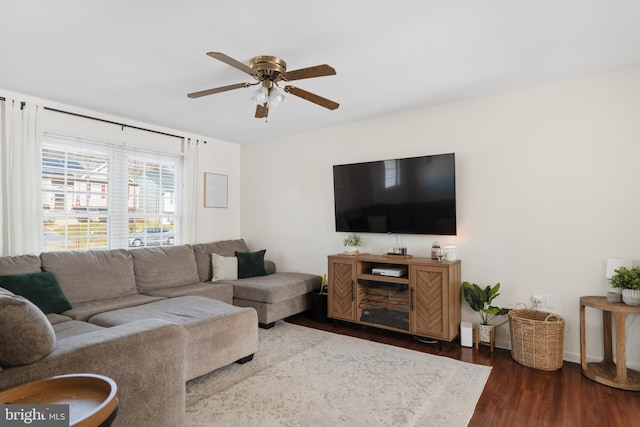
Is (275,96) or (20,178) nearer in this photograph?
(275,96)

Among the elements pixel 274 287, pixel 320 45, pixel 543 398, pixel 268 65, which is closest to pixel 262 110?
pixel 268 65

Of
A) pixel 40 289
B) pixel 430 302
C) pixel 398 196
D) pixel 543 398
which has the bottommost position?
pixel 543 398

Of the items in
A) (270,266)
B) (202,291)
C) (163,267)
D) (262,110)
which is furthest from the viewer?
(270,266)

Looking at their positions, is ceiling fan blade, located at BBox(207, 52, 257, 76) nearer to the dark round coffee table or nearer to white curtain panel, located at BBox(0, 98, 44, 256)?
the dark round coffee table

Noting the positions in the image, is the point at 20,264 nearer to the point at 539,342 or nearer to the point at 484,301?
the point at 484,301

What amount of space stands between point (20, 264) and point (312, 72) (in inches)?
117

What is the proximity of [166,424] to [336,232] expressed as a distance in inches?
114

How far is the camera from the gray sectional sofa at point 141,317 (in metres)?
1.48

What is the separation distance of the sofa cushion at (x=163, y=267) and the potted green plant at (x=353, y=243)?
188cm

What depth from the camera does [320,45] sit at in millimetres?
2330

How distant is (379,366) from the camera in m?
2.83

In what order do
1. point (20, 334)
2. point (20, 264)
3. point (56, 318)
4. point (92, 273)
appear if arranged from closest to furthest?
point (20, 334), point (56, 318), point (20, 264), point (92, 273)

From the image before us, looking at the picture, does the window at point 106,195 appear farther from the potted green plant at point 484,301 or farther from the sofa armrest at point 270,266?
the potted green plant at point 484,301

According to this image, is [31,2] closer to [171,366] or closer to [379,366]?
[171,366]
